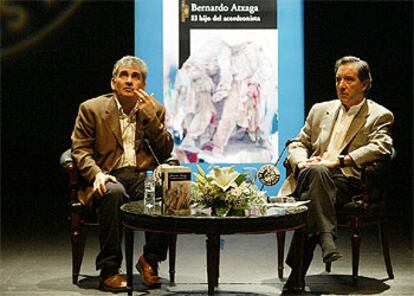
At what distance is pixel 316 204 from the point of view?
158 inches

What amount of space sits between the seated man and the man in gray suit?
0.77 metres

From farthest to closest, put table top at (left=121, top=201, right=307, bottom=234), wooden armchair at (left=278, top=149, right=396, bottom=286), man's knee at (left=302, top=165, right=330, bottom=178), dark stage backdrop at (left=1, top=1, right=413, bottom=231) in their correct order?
dark stage backdrop at (left=1, top=1, right=413, bottom=231)
wooden armchair at (left=278, top=149, right=396, bottom=286)
man's knee at (left=302, top=165, right=330, bottom=178)
table top at (left=121, top=201, right=307, bottom=234)

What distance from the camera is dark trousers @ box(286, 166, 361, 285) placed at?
13.1 feet

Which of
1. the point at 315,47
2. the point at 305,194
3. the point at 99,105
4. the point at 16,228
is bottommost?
the point at 16,228

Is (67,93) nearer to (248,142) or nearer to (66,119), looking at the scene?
(66,119)

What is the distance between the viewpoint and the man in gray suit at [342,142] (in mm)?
4188

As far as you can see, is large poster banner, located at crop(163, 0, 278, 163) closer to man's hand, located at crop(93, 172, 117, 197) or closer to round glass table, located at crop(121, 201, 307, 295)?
man's hand, located at crop(93, 172, 117, 197)

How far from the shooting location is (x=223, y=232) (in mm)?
3379

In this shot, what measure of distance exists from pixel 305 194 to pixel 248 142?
7.19 ft

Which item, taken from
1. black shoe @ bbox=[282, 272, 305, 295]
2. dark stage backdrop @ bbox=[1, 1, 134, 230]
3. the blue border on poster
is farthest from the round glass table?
dark stage backdrop @ bbox=[1, 1, 134, 230]

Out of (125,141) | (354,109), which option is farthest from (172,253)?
(354,109)

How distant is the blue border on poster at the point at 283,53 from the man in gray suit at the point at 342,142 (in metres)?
1.57

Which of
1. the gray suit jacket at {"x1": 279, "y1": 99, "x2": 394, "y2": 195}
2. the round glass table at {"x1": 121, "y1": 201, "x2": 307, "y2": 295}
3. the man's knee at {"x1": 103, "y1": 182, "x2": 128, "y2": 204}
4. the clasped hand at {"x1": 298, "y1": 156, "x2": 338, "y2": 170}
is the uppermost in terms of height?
the gray suit jacket at {"x1": 279, "y1": 99, "x2": 394, "y2": 195}

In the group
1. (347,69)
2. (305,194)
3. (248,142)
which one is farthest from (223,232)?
(248,142)
